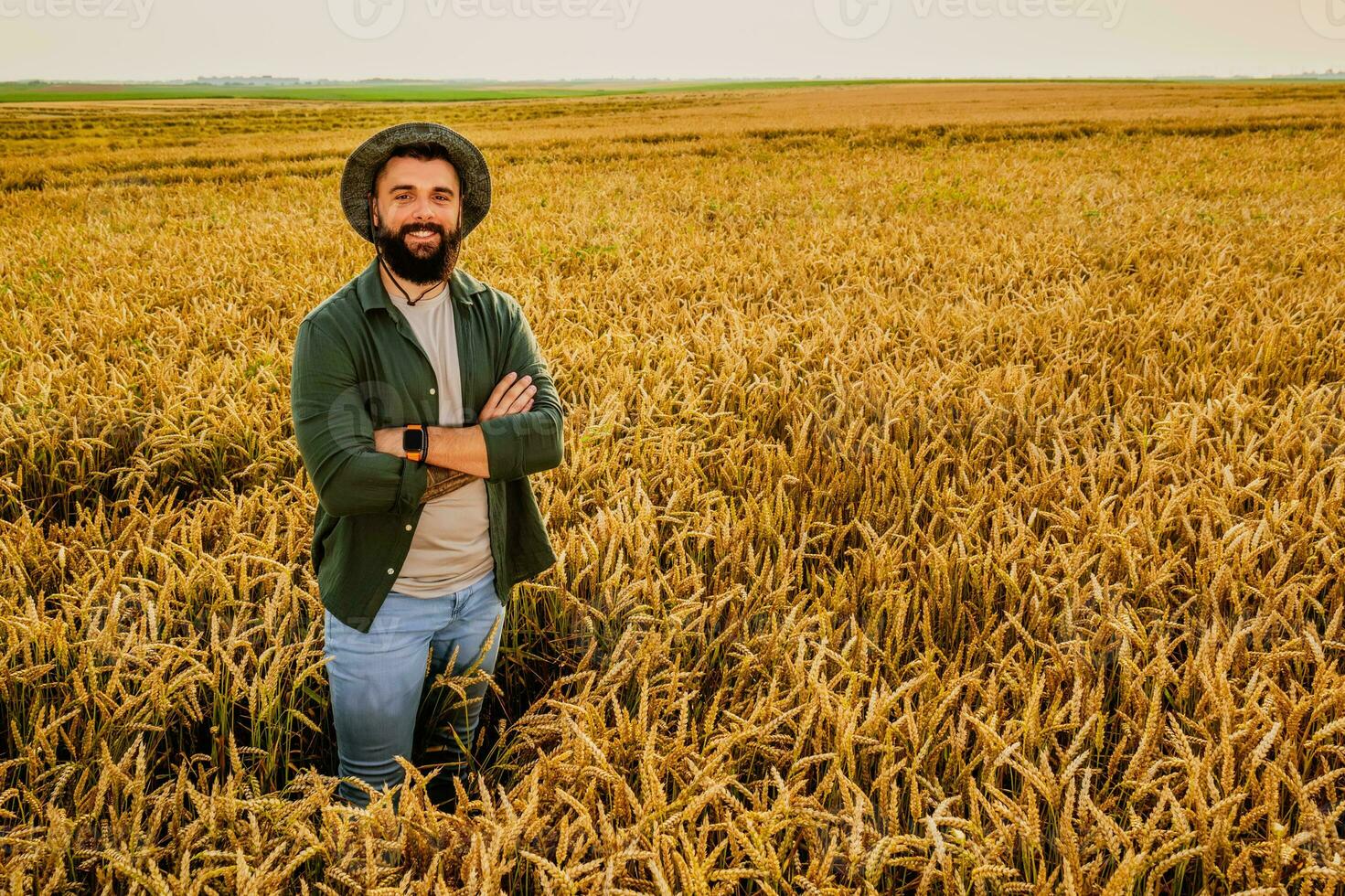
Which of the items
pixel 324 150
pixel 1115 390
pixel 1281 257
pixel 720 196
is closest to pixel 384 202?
pixel 1115 390

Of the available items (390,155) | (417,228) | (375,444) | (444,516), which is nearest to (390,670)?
(444,516)

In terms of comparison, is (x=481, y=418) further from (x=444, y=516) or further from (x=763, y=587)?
(x=763, y=587)

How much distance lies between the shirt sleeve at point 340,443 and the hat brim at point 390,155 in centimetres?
36

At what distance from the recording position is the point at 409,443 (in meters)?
2.00

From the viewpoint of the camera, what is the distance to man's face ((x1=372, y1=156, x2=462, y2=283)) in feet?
6.86

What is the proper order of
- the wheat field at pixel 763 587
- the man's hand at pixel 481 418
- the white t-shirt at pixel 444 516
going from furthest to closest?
1. the white t-shirt at pixel 444 516
2. the man's hand at pixel 481 418
3. the wheat field at pixel 763 587

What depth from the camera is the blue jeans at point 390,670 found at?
6.77ft

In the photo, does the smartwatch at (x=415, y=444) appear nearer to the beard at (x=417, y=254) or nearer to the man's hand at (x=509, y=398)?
the man's hand at (x=509, y=398)

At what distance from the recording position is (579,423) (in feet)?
13.2

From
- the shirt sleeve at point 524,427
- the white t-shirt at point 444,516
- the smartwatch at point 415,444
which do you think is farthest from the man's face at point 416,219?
the smartwatch at point 415,444

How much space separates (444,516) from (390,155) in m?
0.99

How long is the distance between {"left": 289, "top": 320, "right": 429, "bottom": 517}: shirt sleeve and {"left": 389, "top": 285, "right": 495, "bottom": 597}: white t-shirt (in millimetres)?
132

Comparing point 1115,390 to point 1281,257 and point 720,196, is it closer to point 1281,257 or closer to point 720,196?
point 1281,257

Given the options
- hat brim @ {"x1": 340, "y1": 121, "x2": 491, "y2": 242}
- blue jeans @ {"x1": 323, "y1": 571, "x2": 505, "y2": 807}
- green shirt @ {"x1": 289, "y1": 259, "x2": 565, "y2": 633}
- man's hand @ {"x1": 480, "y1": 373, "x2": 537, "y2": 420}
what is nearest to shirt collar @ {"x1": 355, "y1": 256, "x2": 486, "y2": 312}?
green shirt @ {"x1": 289, "y1": 259, "x2": 565, "y2": 633}
